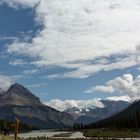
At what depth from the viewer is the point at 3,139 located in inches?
1718

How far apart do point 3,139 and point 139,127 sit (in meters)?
161

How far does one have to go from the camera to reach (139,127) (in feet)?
648

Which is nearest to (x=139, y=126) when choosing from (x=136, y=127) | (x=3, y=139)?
(x=136, y=127)

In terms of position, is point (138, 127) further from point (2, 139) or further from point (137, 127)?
point (2, 139)

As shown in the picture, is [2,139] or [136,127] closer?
[2,139]

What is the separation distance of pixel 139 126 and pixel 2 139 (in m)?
163

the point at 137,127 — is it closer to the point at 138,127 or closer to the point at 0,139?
the point at 138,127

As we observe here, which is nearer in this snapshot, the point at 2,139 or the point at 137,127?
the point at 2,139

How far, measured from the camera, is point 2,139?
43.1 metres

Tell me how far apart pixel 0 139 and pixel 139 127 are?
531 ft

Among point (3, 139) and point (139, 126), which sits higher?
point (139, 126)

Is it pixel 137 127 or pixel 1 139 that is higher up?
pixel 137 127

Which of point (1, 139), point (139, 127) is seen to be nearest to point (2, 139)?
point (1, 139)

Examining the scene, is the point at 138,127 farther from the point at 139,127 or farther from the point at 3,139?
the point at 3,139
